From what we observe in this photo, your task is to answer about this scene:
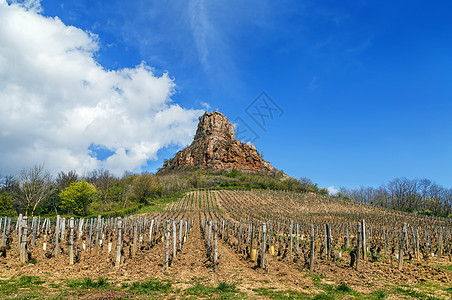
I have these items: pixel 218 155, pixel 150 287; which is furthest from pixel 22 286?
pixel 218 155

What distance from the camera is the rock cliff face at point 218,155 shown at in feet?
419

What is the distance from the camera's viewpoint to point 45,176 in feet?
137

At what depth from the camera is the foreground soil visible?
25.7 ft

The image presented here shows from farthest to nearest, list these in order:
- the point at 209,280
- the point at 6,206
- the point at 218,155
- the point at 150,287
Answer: the point at 218,155 → the point at 6,206 → the point at 209,280 → the point at 150,287

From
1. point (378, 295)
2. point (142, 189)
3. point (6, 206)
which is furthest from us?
point (142, 189)

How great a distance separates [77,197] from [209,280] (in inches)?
1695

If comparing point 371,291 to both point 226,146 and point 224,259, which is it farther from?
point 226,146

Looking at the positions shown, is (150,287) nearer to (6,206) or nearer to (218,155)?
(6,206)

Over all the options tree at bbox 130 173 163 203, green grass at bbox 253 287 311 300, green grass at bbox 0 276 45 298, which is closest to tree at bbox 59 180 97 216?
tree at bbox 130 173 163 203

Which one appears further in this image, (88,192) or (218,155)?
(218,155)

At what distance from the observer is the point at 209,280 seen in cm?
A: 949

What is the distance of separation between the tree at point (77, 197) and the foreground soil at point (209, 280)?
115 ft

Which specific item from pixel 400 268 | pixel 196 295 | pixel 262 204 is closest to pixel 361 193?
pixel 262 204

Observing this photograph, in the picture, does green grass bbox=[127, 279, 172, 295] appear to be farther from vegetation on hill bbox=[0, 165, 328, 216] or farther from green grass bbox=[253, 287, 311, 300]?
vegetation on hill bbox=[0, 165, 328, 216]
